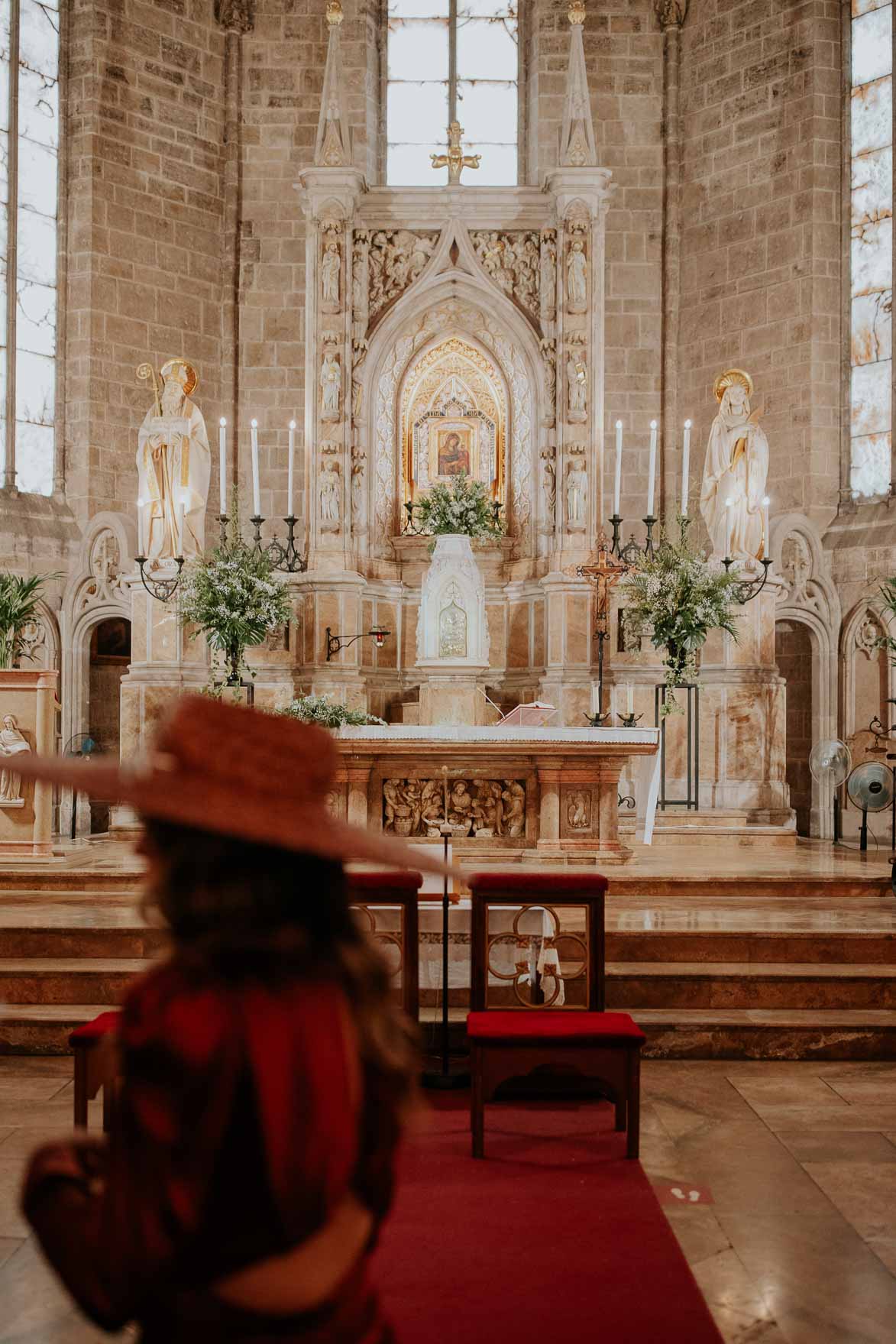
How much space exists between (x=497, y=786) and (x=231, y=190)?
9.40 metres

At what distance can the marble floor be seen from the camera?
10.4 feet

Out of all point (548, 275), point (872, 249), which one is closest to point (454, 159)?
point (548, 275)

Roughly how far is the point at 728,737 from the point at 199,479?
206 inches

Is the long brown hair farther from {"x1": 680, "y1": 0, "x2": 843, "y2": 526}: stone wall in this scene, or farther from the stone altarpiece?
{"x1": 680, "y1": 0, "x2": 843, "y2": 526}: stone wall

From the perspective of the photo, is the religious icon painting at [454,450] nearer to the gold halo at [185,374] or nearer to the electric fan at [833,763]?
the gold halo at [185,374]

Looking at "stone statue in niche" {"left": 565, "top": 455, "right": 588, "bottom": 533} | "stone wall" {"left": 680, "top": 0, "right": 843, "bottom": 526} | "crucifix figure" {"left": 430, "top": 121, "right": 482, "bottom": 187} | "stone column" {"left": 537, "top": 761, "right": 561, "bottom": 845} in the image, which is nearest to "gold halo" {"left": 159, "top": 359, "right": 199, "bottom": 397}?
"crucifix figure" {"left": 430, "top": 121, "right": 482, "bottom": 187}

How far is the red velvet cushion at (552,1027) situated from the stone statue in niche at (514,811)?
4.06 m

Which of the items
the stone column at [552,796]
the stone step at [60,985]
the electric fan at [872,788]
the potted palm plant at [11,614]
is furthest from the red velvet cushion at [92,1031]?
the electric fan at [872,788]

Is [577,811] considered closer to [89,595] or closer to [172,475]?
[172,475]

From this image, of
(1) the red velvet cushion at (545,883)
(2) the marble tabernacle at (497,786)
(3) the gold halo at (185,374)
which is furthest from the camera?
(3) the gold halo at (185,374)

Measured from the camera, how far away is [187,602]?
10.6 metres

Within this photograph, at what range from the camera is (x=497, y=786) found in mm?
8750

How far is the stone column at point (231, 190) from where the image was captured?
15062 mm

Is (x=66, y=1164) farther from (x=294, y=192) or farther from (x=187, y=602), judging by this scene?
(x=294, y=192)
